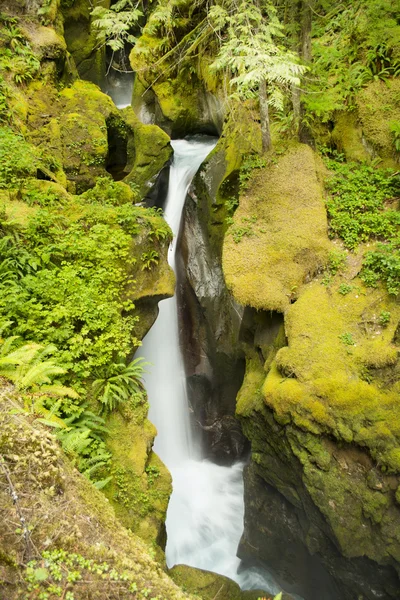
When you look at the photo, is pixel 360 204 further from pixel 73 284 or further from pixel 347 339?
pixel 73 284

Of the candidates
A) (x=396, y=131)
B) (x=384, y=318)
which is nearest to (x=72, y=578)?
(x=384, y=318)

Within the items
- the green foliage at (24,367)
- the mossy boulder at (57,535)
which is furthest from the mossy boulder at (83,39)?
the mossy boulder at (57,535)

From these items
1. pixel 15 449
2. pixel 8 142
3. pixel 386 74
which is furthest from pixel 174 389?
pixel 386 74

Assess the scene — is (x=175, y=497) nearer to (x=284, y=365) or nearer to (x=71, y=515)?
(x=284, y=365)

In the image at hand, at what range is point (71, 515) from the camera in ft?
10.2

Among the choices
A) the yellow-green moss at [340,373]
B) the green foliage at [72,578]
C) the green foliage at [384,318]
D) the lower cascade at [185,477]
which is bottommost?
the lower cascade at [185,477]

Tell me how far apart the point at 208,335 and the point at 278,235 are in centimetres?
442

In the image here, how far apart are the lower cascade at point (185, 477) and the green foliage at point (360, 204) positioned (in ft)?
18.6

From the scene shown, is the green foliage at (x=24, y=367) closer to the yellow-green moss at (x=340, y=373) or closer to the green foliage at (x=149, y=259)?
the green foliage at (x=149, y=259)

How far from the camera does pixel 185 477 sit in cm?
1125

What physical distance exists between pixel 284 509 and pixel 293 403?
286cm

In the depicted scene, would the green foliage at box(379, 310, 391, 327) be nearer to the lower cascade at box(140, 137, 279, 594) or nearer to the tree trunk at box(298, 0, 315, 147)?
the tree trunk at box(298, 0, 315, 147)

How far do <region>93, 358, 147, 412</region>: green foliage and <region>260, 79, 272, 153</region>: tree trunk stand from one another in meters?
6.13

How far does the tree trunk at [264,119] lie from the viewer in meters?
8.20
